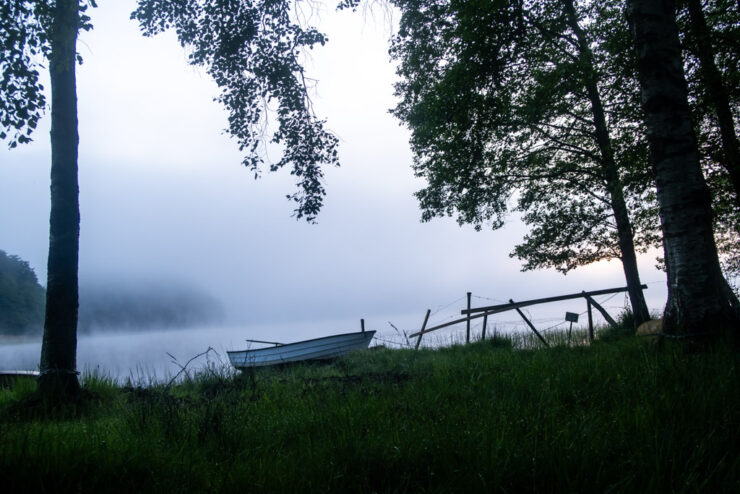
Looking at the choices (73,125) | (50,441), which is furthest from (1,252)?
(50,441)

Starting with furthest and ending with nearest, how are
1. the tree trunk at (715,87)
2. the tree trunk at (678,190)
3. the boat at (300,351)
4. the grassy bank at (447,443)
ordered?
the boat at (300,351), the tree trunk at (715,87), the tree trunk at (678,190), the grassy bank at (447,443)

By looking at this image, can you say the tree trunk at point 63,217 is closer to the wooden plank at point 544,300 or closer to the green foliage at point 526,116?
the green foliage at point 526,116

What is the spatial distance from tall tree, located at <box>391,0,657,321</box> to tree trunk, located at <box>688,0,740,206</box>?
Answer: 155cm

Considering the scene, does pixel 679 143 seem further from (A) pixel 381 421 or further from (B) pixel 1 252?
(B) pixel 1 252

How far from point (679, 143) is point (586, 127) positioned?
11.0 metres

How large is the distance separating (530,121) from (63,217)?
13.1 meters

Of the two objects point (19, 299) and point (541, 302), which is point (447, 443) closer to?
point (541, 302)

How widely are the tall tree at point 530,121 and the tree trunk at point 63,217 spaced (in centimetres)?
768

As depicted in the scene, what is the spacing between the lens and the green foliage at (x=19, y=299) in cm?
7906

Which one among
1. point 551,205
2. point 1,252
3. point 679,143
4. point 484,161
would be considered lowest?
point 679,143

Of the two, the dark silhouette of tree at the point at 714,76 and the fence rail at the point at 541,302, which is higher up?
the dark silhouette of tree at the point at 714,76

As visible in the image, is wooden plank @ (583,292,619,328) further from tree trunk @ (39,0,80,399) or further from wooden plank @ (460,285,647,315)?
tree trunk @ (39,0,80,399)

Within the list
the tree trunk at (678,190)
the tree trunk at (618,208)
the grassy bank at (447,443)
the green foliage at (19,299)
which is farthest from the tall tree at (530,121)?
the green foliage at (19,299)

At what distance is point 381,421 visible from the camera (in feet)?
12.3
